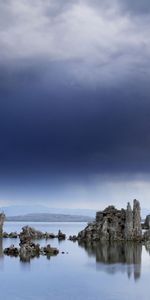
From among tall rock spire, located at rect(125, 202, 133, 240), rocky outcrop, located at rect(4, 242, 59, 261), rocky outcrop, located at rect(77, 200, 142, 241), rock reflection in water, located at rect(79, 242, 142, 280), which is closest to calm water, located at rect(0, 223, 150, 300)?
rock reflection in water, located at rect(79, 242, 142, 280)

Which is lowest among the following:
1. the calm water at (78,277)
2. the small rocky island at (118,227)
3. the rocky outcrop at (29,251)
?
the calm water at (78,277)

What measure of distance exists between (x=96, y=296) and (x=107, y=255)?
55.3 meters

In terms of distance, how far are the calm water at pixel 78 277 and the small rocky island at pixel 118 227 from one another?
50.6 m

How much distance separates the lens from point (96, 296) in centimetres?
7075

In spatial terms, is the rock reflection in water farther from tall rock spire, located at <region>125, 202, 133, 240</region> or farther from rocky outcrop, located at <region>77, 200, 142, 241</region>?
rocky outcrop, located at <region>77, 200, 142, 241</region>

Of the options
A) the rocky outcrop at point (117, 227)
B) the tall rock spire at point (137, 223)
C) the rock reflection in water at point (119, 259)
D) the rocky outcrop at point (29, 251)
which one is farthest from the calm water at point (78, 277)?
the rocky outcrop at point (117, 227)

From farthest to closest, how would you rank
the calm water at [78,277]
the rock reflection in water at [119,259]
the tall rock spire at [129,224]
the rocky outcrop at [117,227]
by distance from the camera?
the rocky outcrop at [117,227], the tall rock spire at [129,224], the rock reflection in water at [119,259], the calm water at [78,277]

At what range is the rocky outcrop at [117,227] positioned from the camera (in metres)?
180

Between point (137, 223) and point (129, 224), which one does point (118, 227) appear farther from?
point (137, 223)

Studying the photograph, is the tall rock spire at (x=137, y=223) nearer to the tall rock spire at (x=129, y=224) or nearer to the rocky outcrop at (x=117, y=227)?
the rocky outcrop at (x=117, y=227)

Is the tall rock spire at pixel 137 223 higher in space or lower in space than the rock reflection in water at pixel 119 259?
higher

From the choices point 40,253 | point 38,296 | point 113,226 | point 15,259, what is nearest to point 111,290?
point 38,296

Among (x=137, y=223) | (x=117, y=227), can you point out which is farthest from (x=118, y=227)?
(x=137, y=223)

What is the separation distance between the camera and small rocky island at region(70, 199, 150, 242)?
180 m
